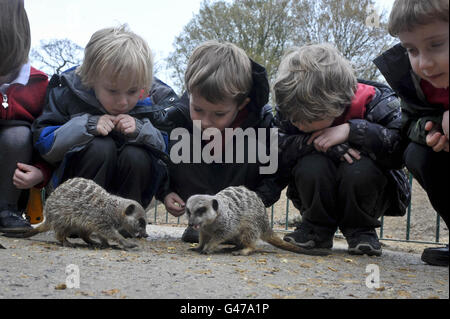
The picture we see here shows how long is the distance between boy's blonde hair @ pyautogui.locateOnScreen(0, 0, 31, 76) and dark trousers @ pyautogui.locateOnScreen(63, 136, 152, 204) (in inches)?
29.4

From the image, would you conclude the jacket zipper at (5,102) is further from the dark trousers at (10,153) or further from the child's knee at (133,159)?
the child's knee at (133,159)

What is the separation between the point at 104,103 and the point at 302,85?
4.46 feet

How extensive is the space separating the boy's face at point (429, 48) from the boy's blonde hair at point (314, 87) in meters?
0.96

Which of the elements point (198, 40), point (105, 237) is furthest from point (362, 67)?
point (105, 237)

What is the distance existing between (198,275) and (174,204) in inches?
56.1

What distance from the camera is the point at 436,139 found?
2484mm

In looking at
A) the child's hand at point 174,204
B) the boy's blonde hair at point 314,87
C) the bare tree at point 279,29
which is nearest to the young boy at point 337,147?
the boy's blonde hair at point 314,87

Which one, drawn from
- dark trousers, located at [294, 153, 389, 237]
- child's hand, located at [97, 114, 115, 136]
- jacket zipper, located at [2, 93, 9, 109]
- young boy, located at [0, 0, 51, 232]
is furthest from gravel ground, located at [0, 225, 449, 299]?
jacket zipper, located at [2, 93, 9, 109]

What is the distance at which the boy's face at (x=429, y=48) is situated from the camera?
1829 mm

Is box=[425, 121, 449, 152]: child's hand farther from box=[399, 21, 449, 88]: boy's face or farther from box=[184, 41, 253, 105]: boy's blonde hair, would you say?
box=[184, 41, 253, 105]: boy's blonde hair

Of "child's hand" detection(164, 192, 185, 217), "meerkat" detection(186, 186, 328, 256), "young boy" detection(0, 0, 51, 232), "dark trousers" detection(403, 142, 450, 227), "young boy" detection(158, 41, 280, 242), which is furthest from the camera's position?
"child's hand" detection(164, 192, 185, 217)

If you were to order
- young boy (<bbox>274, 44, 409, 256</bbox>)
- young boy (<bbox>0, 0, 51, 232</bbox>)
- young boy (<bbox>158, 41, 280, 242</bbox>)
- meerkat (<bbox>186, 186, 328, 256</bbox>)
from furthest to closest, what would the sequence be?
young boy (<bbox>0, 0, 51, 232</bbox>)
young boy (<bbox>158, 41, 280, 242</bbox>)
young boy (<bbox>274, 44, 409, 256</bbox>)
meerkat (<bbox>186, 186, 328, 256</bbox>)

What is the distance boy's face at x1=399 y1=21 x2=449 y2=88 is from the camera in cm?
183
